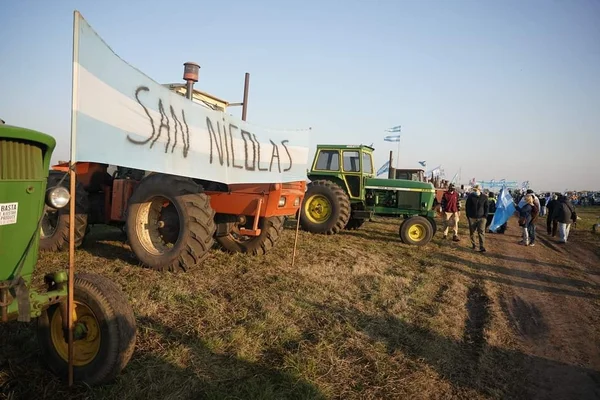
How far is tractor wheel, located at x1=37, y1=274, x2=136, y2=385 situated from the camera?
2.10m

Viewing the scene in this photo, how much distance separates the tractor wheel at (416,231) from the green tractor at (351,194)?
0.34m

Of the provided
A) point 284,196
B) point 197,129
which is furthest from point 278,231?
point 197,129

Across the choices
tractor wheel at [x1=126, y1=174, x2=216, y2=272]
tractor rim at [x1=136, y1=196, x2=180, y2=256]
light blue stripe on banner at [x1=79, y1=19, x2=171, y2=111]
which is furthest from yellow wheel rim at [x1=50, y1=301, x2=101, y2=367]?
tractor rim at [x1=136, y1=196, x2=180, y2=256]

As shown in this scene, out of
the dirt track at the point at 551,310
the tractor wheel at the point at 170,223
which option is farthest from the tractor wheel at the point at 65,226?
the dirt track at the point at 551,310

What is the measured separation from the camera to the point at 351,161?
9.60m

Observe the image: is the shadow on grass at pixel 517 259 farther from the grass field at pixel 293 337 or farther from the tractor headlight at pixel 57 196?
the tractor headlight at pixel 57 196

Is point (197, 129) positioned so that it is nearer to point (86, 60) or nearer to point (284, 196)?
point (86, 60)

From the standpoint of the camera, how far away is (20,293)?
1910 millimetres

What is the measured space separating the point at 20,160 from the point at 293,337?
2.25 metres

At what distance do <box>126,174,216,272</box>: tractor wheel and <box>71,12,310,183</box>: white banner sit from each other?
2.15 ft

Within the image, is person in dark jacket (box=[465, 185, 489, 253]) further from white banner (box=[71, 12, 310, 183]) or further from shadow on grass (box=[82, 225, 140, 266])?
shadow on grass (box=[82, 225, 140, 266])

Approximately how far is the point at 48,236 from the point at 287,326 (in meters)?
4.16

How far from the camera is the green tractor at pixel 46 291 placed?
1911 mm

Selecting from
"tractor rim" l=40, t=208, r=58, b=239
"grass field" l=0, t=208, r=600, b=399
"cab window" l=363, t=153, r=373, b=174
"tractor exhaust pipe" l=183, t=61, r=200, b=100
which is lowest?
"grass field" l=0, t=208, r=600, b=399
